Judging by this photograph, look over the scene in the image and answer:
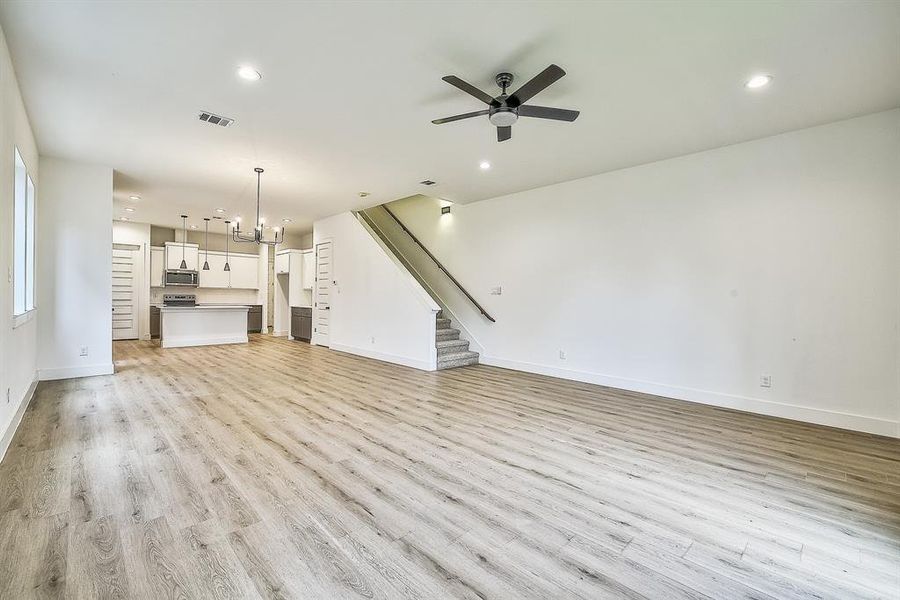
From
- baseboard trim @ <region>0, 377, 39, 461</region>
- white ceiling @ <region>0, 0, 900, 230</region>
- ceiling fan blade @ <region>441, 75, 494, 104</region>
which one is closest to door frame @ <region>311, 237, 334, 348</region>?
white ceiling @ <region>0, 0, 900, 230</region>

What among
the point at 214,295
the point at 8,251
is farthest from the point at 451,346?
the point at 214,295

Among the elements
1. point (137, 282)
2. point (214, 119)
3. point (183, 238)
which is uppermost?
point (214, 119)

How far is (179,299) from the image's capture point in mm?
10031

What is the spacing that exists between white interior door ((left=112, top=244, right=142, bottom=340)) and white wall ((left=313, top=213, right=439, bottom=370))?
457 centimetres

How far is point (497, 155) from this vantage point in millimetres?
4629

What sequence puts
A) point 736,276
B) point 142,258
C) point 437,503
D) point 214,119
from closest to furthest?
1. point 437,503
2. point 214,119
3. point 736,276
4. point 142,258

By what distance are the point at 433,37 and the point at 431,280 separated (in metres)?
5.60

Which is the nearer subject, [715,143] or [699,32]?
[699,32]

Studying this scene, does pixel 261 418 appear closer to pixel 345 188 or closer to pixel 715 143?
pixel 345 188

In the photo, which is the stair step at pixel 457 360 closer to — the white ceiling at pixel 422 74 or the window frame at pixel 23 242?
the white ceiling at pixel 422 74

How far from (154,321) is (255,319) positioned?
7.85 ft

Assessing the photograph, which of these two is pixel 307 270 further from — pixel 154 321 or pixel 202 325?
pixel 154 321

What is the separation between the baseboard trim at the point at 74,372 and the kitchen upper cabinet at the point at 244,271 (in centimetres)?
A: 581

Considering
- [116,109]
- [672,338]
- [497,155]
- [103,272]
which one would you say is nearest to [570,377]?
[672,338]
